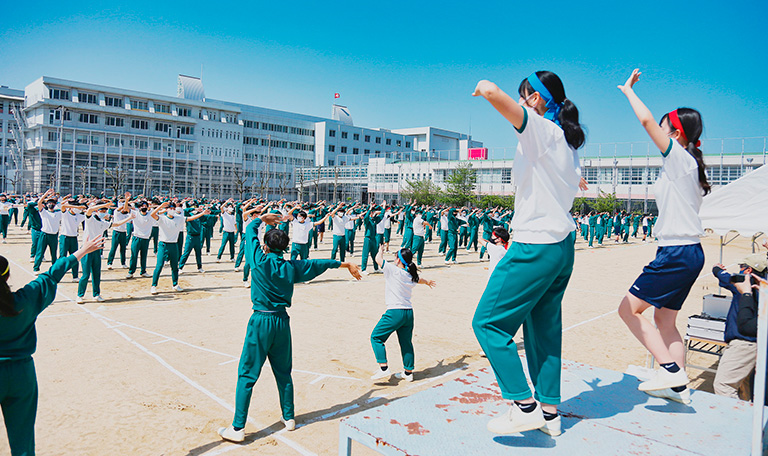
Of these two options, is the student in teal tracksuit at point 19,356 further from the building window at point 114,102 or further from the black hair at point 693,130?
the building window at point 114,102

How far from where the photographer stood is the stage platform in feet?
8.11

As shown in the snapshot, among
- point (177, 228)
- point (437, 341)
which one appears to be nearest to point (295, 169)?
point (177, 228)

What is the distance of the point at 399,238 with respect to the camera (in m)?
28.1

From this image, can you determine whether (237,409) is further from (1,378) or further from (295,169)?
(295,169)

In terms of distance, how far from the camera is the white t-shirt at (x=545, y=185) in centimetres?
252

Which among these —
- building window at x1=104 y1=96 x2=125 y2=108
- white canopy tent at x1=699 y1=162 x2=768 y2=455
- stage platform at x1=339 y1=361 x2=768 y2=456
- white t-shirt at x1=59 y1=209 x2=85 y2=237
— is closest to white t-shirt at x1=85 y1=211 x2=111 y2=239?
white t-shirt at x1=59 y1=209 x2=85 y2=237

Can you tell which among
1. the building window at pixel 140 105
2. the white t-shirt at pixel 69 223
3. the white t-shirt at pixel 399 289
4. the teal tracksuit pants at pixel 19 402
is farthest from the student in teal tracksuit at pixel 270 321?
the building window at pixel 140 105

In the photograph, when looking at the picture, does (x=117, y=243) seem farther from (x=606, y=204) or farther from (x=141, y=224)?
(x=606, y=204)

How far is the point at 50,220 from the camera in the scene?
41.4ft

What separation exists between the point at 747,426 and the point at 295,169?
6854 centimetres

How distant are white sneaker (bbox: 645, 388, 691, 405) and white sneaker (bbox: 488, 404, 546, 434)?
3.80 ft

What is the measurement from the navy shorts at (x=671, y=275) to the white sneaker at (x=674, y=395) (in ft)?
1.76

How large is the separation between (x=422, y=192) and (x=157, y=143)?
3259cm

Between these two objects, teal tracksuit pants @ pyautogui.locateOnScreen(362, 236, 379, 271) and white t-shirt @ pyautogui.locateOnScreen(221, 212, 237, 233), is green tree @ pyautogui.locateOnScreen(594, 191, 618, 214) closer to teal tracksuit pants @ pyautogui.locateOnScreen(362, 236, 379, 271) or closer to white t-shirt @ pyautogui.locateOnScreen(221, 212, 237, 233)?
teal tracksuit pants @ pyautogui.locateOnScreen(362, 236, 379, 271)
